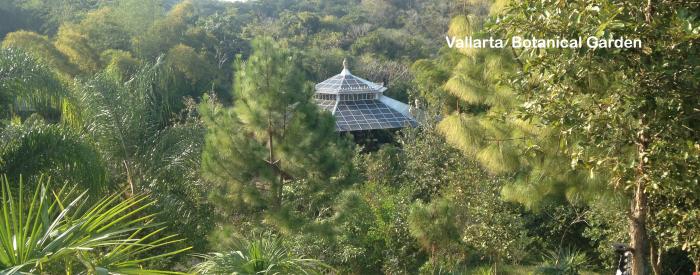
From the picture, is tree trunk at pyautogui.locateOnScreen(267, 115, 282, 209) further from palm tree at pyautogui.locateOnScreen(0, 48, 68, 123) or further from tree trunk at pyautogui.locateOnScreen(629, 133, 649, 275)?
tree trunk at pyautogui.locateOnScreen(629, 133, 649, 275)

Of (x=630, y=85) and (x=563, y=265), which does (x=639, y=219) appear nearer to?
(x=630, y=85)

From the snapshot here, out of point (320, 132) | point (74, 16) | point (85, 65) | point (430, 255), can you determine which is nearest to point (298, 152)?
point (320, 132)

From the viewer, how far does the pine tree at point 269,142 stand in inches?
279

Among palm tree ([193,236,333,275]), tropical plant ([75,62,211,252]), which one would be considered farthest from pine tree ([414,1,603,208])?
tropical plant ([75,62,211,252])

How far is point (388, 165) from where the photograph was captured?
12.1m

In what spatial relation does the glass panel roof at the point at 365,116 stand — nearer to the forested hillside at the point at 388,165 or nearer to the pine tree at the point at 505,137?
the forested hillside at the point at 388,165

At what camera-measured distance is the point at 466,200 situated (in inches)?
340

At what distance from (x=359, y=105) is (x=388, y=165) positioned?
6401 mm

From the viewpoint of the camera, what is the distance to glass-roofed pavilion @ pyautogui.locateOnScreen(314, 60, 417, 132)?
17203 millimetres

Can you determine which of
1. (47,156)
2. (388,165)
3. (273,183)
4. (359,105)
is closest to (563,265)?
(273,183)

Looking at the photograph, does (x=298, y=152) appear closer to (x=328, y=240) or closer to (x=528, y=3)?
(x=328, y=240)

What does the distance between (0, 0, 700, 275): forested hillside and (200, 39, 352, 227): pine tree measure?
0.02 m

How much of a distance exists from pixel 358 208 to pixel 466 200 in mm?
1841

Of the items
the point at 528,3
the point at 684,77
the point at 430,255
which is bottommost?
the point at 430,255
